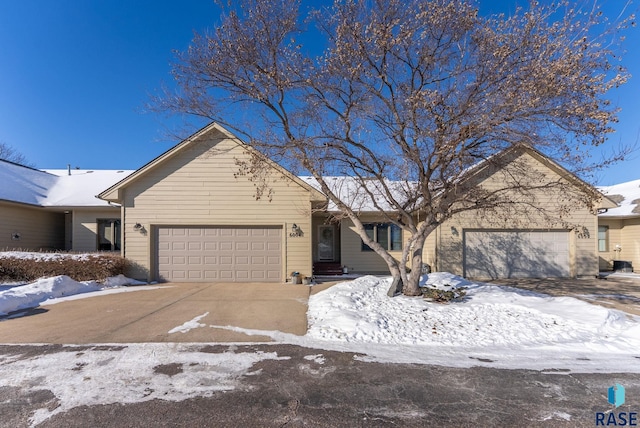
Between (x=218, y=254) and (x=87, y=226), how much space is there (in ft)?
25.6

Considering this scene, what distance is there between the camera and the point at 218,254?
12383 millimetres

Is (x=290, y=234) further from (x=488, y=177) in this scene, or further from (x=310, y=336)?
(x=488, y=177)

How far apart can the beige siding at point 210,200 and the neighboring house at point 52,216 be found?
4170 mm

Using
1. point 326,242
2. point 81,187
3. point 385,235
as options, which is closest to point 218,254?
point 326,242

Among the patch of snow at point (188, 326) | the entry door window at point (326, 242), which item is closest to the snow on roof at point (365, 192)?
the entry door window at point (326, 242)

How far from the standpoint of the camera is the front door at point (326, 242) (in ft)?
53.4

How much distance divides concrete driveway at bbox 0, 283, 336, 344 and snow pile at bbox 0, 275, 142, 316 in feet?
2.06

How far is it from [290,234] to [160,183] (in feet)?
17.2

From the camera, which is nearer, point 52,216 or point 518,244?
point 518,244

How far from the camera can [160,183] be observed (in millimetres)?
12516

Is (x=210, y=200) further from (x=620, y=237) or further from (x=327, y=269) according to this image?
(x=620, y=237)

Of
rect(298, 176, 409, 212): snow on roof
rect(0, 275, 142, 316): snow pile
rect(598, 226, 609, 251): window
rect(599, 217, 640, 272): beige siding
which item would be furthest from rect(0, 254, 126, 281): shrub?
rect(599, 217, 640, 272): beige siding

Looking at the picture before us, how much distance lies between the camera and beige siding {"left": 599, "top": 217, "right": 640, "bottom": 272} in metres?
15.9

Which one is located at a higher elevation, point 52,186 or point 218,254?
point 52,186
